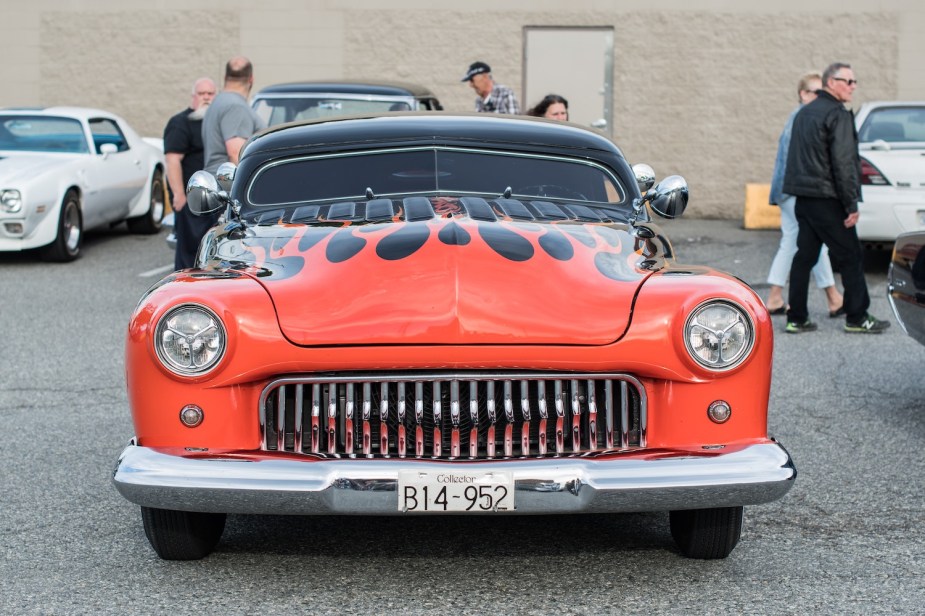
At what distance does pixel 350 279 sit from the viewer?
428cm

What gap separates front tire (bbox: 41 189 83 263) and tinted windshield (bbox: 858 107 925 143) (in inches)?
299

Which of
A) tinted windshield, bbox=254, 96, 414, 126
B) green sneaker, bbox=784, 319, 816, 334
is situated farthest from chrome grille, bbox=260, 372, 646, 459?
tinted windshield, bbox=254, 96, 414, 126

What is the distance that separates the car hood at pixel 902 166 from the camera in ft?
36.9

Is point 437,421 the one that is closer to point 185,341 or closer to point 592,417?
point 592,417

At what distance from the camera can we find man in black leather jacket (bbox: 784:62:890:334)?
28.1 feet

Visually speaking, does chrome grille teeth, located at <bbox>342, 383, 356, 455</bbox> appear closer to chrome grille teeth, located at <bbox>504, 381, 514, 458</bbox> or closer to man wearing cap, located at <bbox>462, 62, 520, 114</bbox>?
chrome grille teeth, located at <bbox>504, 381, 514, 458</bbox>

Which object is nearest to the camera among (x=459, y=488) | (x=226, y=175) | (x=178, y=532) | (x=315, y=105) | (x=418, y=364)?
(x=459, y=488)

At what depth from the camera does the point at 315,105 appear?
12.1 meters

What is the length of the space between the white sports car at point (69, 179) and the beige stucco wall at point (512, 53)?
317 cm

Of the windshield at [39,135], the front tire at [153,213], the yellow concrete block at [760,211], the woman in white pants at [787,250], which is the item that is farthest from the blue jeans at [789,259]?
the front tire at [153,213]

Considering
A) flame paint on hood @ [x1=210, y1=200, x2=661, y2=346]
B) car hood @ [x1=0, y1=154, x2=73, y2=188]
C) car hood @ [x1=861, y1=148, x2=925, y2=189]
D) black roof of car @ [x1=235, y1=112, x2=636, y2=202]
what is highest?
black roof of car @ [x1=235, y1=112, x2=636, y2=202]

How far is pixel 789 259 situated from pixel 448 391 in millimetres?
6094

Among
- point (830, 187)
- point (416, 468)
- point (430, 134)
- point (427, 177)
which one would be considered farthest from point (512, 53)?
point (416, 468)

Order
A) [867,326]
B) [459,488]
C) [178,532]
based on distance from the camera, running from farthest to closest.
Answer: [867,326] < [178,532] < [459,488]
